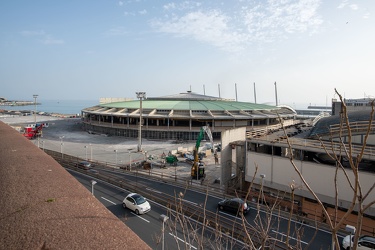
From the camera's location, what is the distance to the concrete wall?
67.1 ft

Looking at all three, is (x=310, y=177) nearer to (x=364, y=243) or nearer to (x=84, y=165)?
(x=364, y=243)

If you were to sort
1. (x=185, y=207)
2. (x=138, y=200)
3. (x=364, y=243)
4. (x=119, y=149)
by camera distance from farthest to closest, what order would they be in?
(x=119, y=149)
(x=138, y=200)
(x=185, y=207)
(x=364, y=243)

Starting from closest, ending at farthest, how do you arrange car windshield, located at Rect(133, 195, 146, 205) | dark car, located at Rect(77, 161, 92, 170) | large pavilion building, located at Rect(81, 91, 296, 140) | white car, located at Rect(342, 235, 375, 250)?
white car, located at Rect(342, 235, 375, 250)
car windshield, located at Rect(133, 195, 146, 205)
dark car, located at Rect(77, 161, 92, 170)
large pavilion building, located at Rect(81, 91, 296, 140)

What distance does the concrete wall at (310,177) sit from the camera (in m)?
20.5

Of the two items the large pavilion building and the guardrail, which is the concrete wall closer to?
the guardrail

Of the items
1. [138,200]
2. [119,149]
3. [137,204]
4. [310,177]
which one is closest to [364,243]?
[310,177]

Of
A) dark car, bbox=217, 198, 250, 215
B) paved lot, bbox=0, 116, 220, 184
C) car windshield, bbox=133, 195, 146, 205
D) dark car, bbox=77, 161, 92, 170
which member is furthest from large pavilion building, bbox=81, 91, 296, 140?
car windshield, bbox=133, 195, 146, 205

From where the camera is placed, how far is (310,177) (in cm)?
2289

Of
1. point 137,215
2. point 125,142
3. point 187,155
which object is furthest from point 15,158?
point 125,142

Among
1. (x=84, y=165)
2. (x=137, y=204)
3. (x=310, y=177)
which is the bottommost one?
(x=137, y=204)

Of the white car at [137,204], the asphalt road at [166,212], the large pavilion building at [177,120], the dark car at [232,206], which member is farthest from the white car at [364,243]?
the large pavilion building at [177,120]

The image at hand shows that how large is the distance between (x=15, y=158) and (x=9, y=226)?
260 inches

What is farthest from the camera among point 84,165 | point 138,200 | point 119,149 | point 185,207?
point 119,149

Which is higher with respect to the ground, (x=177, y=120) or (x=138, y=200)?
(x=177, y=120)
